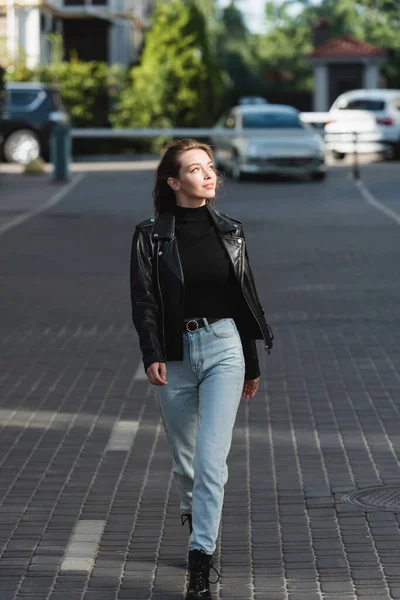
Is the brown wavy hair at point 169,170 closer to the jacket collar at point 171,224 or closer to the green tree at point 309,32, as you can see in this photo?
the jacket collar at point 171,224

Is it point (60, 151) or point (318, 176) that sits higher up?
point (60, 151)

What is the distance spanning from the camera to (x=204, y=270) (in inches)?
212

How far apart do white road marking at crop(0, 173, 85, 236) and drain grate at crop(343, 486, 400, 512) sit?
1421 cm

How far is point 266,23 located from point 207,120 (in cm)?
8116

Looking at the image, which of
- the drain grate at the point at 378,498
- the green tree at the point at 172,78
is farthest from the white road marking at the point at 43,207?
the drain grate at the point at 378,498

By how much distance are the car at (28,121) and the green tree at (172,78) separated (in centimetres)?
638

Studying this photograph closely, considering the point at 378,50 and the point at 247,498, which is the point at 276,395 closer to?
the point at 247,498

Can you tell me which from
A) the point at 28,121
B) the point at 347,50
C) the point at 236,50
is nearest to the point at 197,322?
the point at 28,121

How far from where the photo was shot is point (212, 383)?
212 inches

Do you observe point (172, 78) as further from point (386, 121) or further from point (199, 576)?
point (199, 576)

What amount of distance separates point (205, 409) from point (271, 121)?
28227 millimetres

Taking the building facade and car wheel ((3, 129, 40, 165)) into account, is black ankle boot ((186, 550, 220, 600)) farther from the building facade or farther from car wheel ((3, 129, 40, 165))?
the building facade

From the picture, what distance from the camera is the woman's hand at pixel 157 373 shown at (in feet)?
17.5

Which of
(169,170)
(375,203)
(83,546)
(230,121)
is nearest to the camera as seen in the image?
(169,170)
